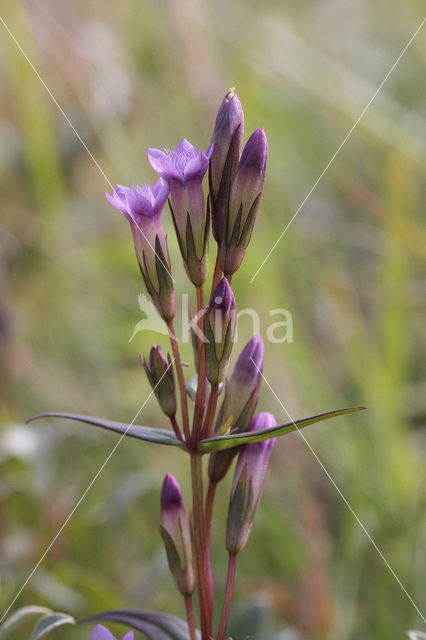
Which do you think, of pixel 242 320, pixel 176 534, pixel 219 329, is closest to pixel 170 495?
pixel 176 534

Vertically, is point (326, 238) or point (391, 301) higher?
point (326, 238)

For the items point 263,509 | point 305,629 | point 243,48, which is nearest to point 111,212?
point 243,48

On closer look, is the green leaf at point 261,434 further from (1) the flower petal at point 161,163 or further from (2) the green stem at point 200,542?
(1) the flower petal at point 161,163

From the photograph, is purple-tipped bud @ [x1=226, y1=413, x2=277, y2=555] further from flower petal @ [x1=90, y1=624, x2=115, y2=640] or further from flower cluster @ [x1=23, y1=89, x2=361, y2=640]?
flower petal @ [x1=90, y1=624, x2=115, y2=640]

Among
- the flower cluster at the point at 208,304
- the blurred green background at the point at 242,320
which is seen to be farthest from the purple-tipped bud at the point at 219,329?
the blurred green background at the point at 242,320

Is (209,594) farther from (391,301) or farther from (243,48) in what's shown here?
(243,48)

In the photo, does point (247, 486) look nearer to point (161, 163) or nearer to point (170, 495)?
point (170, 495)
